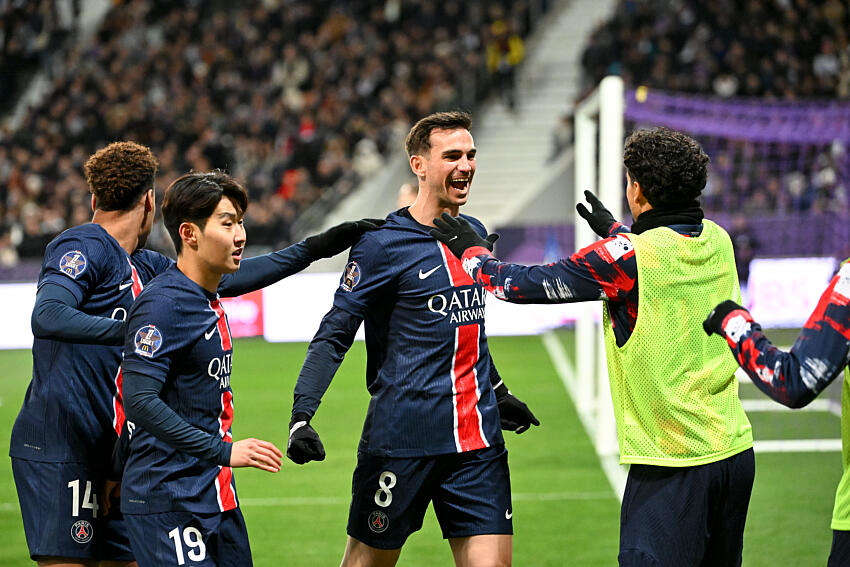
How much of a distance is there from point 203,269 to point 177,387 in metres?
0.41

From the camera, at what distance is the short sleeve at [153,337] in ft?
10.6

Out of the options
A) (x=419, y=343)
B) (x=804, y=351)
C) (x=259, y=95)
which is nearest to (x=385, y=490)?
(x=419, y=343)

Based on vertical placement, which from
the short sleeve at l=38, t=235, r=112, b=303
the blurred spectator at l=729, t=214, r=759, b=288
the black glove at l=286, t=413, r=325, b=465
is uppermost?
the short sleeve at l=38, t=235, r=112, b=303

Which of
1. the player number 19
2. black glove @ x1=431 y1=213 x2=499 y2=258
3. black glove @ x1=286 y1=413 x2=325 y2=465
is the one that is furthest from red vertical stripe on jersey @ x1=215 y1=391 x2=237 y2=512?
black glove @ x1=431 y1=213 x2=499 y2=258

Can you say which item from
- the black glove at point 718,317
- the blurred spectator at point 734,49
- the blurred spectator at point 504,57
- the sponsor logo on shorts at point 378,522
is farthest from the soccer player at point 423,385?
the blurred spectator at point 504,57

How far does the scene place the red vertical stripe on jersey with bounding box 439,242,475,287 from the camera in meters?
4.10

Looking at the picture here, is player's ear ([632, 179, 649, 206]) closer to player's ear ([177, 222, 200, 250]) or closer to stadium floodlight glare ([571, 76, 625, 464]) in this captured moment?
player's ear ([177, 222, 200, 250])

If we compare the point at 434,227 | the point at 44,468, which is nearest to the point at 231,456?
the point at 44,468

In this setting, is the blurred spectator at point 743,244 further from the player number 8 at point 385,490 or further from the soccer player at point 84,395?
the soccer player at point 84,395

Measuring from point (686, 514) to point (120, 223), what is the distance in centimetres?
235

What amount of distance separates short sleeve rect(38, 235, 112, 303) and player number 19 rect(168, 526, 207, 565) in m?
0.98

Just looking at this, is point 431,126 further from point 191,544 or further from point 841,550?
point 841,550

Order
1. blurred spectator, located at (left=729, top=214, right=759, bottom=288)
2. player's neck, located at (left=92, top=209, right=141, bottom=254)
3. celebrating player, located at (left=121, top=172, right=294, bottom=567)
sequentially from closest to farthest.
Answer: celebrating player, located at (left=121, top=172, right=294, bottom=567), player's neck, located at (left=92, top=209, right=141, bottom=254), blurred spectator, located at (left=729, top=214, right=759, bottom=288)

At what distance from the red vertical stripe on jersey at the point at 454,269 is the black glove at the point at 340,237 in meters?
0.30
